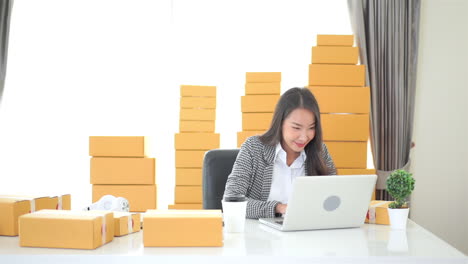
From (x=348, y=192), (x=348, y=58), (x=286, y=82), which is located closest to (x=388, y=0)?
(x=348, y=58)

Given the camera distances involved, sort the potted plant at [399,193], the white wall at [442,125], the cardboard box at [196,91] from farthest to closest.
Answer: the white wall at [442,125]
the cardboard box at [196,91]
the potted plant at [399,193]

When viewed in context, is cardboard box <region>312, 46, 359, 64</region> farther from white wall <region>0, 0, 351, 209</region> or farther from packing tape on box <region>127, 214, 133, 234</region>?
packing tape on box <region>127, 214, 133, 234</region>

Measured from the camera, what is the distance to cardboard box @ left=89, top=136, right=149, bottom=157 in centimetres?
306

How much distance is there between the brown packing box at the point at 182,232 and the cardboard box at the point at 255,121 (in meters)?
1.90

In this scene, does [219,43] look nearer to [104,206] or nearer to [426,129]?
[426,129]

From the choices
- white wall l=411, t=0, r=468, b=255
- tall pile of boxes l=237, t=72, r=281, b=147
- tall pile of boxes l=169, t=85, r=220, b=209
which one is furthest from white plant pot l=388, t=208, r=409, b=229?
white wall l=411, t=0, r=468, b=255

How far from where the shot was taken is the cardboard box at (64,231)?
1192 mm

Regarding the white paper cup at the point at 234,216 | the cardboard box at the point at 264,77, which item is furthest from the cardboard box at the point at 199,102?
the white paper cup at the point at 234,216

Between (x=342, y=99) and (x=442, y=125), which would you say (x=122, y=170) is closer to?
(x=342, y=99)

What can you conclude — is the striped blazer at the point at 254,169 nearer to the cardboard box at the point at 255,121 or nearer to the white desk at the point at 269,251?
the white desk at the point at 269,251

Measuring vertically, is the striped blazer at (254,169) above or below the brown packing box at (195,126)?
below

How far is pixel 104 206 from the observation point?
1.56 meters

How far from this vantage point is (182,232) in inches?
48.3

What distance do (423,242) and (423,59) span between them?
2367 mm
